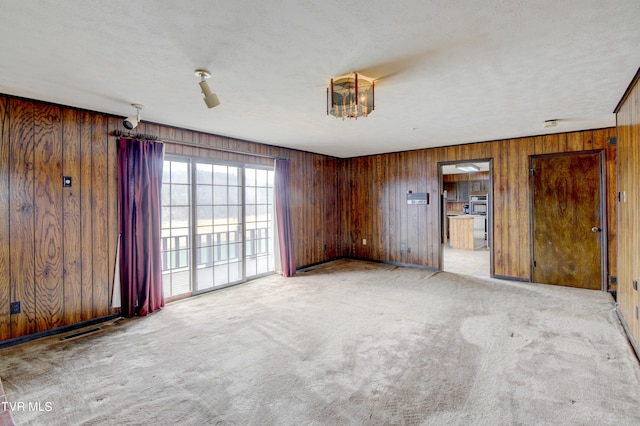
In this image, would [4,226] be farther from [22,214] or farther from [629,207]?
[629,207]

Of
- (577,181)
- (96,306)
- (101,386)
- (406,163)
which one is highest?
(406,163)

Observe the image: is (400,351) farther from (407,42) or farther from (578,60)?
(578,60)

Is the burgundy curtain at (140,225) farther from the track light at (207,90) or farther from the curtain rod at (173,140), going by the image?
the track light at (207,90)

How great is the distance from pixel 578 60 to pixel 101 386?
4.44 meters

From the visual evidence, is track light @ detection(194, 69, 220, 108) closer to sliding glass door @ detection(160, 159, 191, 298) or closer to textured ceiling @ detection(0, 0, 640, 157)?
textured ceiling @ detection(0, 0, 640, 157)

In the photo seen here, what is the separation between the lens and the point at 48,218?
10.8 ft

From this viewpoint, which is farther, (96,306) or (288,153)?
(288,153)

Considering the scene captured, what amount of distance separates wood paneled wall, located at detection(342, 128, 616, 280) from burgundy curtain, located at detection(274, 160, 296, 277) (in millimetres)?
1974

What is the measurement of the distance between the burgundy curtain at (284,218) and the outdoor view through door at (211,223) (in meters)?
0.23

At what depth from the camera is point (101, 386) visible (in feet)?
7.73

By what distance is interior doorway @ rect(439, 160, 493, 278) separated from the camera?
6.70 m

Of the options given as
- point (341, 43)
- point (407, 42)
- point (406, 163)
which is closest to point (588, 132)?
point (406, 163)

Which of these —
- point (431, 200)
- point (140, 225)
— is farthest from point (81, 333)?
point (431, 200)

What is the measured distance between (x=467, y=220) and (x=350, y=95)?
7361 millimetres
